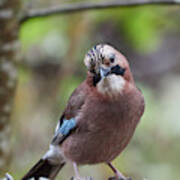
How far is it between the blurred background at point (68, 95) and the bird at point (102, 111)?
4.70 feet

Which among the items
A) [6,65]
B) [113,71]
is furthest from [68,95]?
[113,71]

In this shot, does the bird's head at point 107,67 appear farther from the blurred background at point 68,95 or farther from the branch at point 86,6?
the blurred background at point 68,95

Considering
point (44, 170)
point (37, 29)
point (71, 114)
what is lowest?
point (44, 170)

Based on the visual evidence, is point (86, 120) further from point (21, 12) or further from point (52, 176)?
point (21, 12)

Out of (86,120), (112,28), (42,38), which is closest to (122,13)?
(42,38)

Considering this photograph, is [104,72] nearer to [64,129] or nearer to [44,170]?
[64,129]

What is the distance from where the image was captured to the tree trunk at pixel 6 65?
484 cm

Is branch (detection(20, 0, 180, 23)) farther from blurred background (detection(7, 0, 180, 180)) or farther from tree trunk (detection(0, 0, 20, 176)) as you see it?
blurred background (detection(7, 0, 180, 180))

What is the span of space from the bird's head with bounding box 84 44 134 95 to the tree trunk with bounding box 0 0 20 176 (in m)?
0.93

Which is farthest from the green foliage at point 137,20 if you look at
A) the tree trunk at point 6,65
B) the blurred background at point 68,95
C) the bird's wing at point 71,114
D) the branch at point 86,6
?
the bird's wing at point 71,114

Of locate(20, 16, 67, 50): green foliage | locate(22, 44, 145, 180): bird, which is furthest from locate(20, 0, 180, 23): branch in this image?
locate(20, 16, 67, 50): green foliage

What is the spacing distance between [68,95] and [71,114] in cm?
195

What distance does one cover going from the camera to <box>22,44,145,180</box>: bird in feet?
13.7

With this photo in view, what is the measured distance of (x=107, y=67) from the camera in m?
4.14
